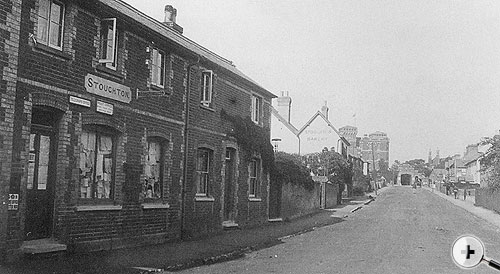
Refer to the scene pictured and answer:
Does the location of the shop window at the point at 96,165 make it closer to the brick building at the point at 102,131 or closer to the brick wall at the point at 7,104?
the brick building at the point at 102,131

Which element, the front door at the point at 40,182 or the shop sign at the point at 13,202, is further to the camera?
the front door at the point at 40,182

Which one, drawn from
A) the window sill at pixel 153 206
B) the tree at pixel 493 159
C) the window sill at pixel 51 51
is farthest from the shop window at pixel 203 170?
the tree at pixel 493 159

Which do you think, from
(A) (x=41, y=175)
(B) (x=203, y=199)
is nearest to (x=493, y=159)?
(B) (x=203, y=199)

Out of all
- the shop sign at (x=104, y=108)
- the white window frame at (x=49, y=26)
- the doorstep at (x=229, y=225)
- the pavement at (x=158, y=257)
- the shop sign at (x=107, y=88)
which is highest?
the white window frame at (x=49, y=26)

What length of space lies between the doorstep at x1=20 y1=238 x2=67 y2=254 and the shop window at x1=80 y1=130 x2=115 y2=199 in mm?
1544

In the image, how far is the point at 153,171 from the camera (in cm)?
1619

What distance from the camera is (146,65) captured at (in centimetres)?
1541

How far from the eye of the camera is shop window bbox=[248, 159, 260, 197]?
23.9m

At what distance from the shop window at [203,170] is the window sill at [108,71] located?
18.7 ft

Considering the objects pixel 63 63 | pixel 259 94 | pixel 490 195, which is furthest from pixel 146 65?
pixel 490 195

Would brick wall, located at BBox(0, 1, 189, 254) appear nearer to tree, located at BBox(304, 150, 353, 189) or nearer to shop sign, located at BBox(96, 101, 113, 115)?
shop sign, located at BBox(96, 101, 113, 115)

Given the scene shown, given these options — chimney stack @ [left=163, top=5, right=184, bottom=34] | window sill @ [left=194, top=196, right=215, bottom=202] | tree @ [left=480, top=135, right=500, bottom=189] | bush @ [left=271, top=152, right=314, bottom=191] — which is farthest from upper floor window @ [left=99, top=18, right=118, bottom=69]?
tree @ [left=480, top=135, right=500, bottom=189]

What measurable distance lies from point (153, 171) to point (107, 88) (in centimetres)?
351

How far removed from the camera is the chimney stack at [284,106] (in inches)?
2194
